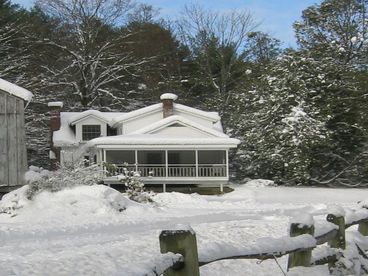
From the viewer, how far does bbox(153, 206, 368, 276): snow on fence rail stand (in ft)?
13.2

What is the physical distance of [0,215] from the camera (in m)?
16.9

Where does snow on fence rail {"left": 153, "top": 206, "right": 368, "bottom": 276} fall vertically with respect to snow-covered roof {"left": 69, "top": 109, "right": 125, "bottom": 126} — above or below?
below

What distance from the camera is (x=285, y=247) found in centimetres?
496

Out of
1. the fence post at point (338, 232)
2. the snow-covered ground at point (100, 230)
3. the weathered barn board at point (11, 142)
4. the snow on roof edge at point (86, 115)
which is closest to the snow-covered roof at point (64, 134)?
the snow on roof edge at point (86, 115)

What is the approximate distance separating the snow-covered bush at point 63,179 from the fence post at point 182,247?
14.5 metres

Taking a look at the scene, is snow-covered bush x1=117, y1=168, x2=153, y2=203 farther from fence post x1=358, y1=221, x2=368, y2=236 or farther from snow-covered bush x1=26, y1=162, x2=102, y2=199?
fence post x1=358, y1=221, x2=368, y2=236

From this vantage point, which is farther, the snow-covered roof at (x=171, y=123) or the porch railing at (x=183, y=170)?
the snow-covered roof at (x=171, y=123)

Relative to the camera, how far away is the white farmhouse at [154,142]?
31234 mm

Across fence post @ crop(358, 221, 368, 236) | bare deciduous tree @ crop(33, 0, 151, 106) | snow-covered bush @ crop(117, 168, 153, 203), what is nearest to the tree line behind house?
bare deciduous tree @ crop(33, 0, 151, 106)

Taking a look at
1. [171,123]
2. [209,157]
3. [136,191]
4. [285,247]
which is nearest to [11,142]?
[136,191]

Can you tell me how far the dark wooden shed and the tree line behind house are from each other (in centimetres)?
1810

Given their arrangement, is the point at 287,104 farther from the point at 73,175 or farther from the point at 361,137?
the point at 73,175

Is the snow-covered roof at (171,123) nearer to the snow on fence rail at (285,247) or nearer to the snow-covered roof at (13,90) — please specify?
the snow-covered roof at (13,90)

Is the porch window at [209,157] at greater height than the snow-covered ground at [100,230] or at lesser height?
greater
